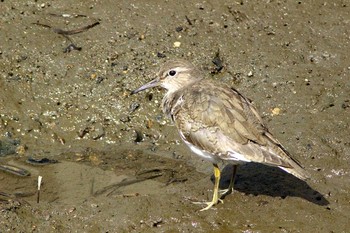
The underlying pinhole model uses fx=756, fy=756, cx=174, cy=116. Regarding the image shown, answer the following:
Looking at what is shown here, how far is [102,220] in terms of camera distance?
730 cm

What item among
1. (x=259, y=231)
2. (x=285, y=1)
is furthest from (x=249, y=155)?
(x=285, y=1)

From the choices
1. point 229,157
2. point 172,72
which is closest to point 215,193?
point 229,157

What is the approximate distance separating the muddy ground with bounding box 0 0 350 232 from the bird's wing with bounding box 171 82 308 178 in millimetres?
626

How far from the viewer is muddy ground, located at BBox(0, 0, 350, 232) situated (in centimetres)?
745

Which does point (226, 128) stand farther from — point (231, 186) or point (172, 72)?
point (172, 72)

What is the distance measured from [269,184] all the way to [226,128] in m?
0.98

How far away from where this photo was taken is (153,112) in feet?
30.2

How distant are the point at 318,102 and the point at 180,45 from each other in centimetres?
190

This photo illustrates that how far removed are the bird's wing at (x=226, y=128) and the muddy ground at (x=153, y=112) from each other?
0.63 metres

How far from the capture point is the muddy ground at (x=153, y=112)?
745 centimetres

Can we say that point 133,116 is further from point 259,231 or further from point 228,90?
point 259,231

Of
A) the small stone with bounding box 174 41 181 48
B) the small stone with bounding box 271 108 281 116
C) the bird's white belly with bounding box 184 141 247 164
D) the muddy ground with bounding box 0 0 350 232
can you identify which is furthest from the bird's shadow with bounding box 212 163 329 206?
the small stone with bounding box 174 41 181 48

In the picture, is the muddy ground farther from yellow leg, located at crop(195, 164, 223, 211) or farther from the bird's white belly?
the bird's white belly

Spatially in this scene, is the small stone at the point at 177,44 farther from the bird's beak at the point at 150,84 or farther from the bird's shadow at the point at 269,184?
the bird's shadow at the point at 269,184
